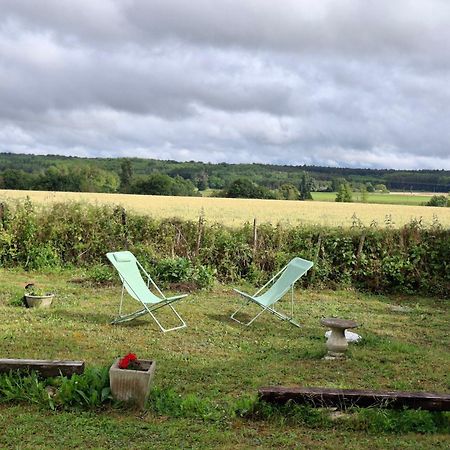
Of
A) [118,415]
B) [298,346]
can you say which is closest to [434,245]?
[298,346]

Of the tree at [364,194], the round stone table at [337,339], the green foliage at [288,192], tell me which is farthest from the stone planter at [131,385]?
the tree at [364,194]

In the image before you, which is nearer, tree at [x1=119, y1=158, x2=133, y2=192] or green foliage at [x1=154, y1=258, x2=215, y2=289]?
green foliage at [x1=154, y1=258, x2=215, y2=289]

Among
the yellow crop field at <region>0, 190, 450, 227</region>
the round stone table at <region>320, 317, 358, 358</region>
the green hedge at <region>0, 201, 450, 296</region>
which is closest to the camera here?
the round stone table at <region>320, 317, 358, 358</region>

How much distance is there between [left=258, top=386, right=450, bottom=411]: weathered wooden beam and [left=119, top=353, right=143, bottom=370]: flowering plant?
1011 mm

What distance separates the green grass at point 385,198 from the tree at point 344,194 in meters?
0.31

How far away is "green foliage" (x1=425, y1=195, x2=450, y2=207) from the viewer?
90.0 feet

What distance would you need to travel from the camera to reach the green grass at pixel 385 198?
30.2 metres

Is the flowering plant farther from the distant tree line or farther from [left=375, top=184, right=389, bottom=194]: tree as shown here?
[left=375, top=184, right=389, bottom=194]: tree

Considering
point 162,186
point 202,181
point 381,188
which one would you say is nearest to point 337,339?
point 162,186

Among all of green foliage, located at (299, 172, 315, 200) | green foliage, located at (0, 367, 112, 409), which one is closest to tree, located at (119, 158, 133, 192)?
green foliage, located at (299, 172, 315, 200)

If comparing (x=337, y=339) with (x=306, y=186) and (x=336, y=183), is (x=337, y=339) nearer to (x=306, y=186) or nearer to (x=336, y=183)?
(x=306, y=186)

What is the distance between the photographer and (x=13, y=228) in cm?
1132

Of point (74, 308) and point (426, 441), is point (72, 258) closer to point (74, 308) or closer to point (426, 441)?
point (74, 308)

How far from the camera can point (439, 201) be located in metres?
28.1
